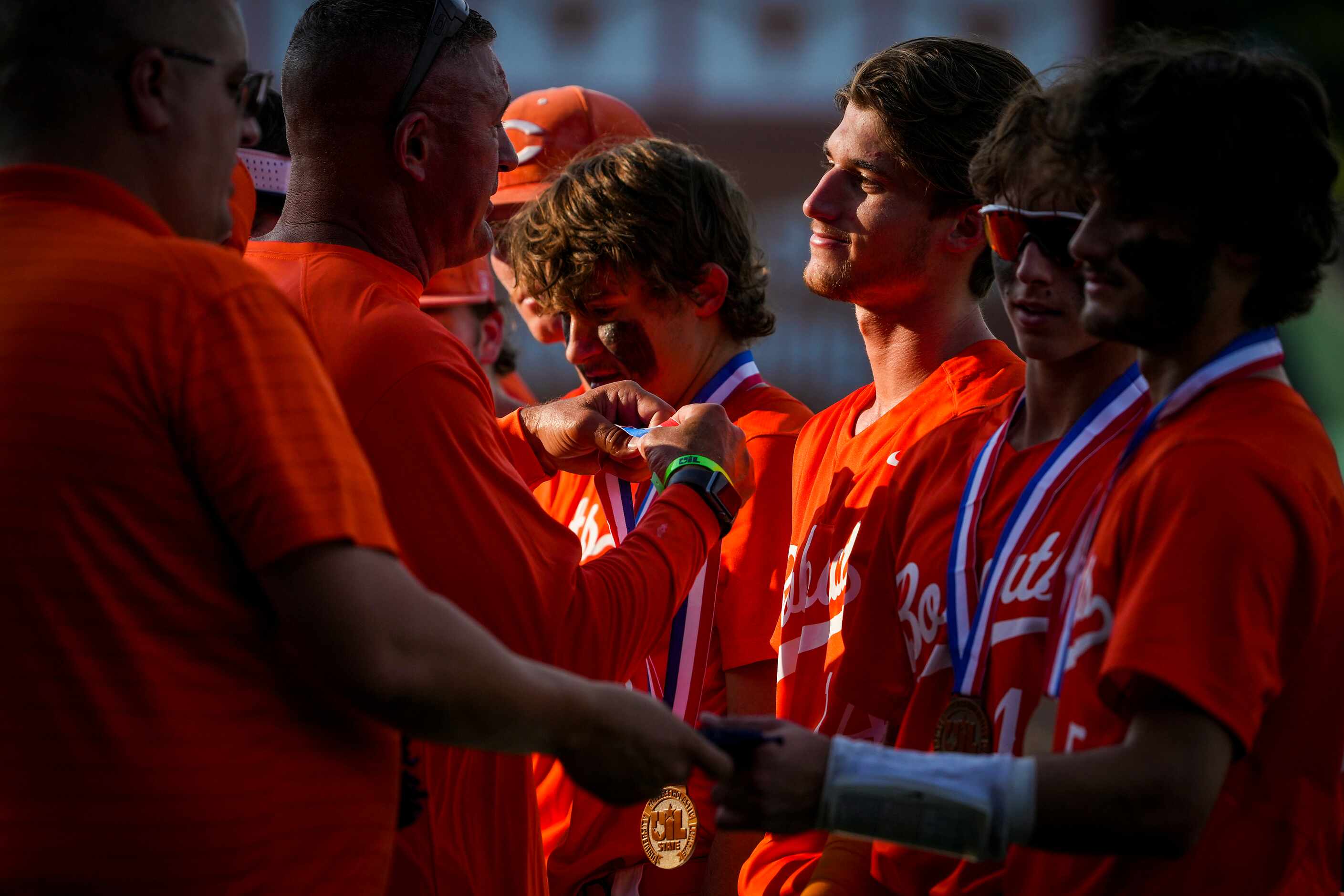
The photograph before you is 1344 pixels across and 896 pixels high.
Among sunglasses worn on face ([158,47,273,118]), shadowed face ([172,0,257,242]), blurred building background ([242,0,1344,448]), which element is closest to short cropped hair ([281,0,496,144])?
sunglasses worn on face ([158,47,273,118])

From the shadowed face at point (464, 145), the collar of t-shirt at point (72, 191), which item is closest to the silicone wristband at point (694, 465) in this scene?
the shadowed face at point (464, 145)

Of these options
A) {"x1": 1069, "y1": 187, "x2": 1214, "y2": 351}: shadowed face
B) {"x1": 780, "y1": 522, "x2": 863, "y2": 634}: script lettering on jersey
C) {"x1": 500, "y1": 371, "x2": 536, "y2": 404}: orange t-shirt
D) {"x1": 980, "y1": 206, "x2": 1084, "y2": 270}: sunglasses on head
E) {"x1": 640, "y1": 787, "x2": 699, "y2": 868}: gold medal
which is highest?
{"x1": 1069, "y1": 187, "x2": 1214, "y2": 351}: shadowed face

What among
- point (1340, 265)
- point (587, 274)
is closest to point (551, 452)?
point (587, 274)

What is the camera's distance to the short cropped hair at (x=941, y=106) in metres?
3.36

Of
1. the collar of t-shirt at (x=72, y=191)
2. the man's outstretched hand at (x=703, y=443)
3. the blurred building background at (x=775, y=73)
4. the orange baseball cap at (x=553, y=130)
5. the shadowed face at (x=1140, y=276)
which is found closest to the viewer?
the collar of t-shirt at (x=72, y=191)

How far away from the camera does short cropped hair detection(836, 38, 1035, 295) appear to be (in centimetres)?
336

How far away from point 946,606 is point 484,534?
0.91 metres

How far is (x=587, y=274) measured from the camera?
382 centimetres

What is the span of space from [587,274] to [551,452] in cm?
74

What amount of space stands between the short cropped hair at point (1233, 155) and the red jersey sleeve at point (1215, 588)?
368mm

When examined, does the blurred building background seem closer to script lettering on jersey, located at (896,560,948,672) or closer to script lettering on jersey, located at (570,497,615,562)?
script lettering on jersey, located at (570,497,615,562)

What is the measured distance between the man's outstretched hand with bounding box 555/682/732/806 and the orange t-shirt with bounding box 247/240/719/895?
1.49ft

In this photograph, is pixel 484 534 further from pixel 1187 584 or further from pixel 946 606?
pixel 1187 584

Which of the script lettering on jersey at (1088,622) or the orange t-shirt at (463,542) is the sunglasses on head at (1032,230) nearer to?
the script lettering on jersey at (1088,622)
